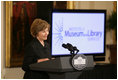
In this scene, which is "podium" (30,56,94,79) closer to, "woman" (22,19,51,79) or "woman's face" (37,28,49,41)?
"woman" (22,19,51,79)

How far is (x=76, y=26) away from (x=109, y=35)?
11.3 feet

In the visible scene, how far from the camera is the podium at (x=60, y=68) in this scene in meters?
1.29

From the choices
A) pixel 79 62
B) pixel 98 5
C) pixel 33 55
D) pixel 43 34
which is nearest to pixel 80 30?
pixel 43 34

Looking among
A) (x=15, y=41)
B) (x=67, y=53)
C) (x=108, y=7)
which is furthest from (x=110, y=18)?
(x=67, y=53)

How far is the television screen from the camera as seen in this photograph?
317 centimetres

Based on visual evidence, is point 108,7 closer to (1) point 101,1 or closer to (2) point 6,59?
(1) point 101,1

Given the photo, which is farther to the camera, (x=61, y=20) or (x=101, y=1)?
(x=101, y=1)

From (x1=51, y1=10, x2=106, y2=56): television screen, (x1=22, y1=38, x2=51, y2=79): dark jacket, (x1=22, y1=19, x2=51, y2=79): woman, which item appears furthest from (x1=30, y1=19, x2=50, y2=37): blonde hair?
(x1=51, y1=10, x2=106, y2=56): television screen

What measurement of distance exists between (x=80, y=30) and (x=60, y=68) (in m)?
2.06

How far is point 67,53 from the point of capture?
3.20 metres

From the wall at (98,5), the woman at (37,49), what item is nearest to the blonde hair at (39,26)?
the woman at (37,49)

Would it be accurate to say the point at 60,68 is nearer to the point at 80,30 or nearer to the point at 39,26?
the point at 39,26

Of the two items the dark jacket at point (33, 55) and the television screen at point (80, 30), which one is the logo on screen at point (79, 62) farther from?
the television screen at point (80, 30)

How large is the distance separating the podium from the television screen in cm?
Answer: 176
